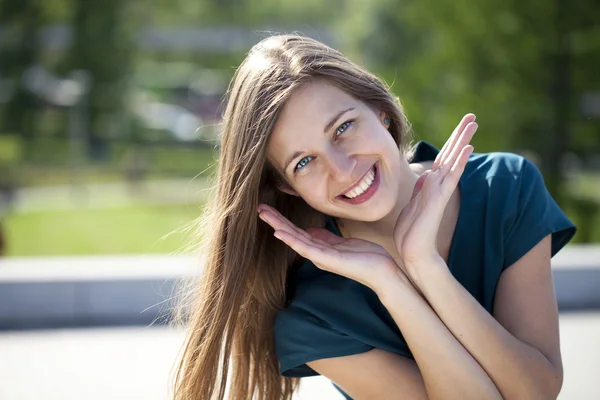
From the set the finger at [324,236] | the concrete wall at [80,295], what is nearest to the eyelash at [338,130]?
the finger at [324,236]

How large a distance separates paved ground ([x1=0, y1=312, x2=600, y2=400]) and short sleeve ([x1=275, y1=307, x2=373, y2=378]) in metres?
1.34

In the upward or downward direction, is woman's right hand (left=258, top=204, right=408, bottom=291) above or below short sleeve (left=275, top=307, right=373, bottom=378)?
above

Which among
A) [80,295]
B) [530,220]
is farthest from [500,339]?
[80,295]

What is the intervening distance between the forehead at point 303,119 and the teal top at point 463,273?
457 millimetres

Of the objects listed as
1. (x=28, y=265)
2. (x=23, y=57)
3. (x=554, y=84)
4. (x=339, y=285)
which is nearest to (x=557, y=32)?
(x=554, y=84)

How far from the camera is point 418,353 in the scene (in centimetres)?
201

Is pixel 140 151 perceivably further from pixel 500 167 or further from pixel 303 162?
pixel 303 162

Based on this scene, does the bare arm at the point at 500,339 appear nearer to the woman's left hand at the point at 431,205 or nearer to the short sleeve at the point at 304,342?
the woman's left hand at the point at 431,205

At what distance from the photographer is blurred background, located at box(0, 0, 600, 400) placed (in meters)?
4.22

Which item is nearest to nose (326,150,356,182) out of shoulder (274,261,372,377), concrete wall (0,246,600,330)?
shoulder (274,261,372,377)

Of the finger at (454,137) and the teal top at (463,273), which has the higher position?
the finger at (454,137)

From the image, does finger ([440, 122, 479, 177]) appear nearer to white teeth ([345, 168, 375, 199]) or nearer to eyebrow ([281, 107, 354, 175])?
white teeth ([345, 168, 375, 199])

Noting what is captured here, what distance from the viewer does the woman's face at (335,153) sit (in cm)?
203

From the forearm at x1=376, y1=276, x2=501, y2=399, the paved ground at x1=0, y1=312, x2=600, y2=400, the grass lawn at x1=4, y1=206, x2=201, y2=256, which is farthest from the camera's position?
the grass lawn at x1=4, y1=206, x2=201, y2=256
